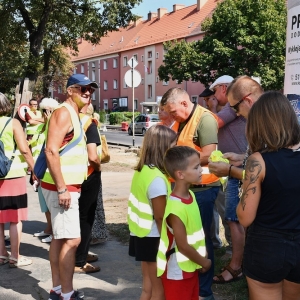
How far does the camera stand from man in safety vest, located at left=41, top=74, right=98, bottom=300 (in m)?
3.92

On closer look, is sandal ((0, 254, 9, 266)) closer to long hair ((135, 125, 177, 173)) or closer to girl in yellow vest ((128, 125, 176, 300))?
girl in yellow vest ((128, 125, 176, 300))

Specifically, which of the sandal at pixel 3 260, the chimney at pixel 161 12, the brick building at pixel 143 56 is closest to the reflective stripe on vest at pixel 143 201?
the sandal at pixel 3 260

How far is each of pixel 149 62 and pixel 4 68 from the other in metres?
43.7

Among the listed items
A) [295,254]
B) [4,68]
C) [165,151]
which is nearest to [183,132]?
[165,151]

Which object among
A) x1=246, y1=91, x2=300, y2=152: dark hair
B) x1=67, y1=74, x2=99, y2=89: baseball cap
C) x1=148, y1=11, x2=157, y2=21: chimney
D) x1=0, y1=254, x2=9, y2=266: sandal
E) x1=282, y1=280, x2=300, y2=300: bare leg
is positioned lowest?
x1=0, y1=254, x2=9, y2=266: sandal

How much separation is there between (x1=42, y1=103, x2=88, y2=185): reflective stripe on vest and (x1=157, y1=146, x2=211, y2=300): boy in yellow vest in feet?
3.64

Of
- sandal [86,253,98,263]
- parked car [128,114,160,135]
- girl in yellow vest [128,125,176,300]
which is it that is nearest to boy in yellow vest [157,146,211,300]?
girl in yellow vest [128,125,176,300]

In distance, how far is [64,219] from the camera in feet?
13.1

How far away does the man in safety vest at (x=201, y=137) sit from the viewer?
400cm

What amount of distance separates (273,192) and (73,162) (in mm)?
1955

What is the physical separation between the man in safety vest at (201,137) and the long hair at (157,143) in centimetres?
54

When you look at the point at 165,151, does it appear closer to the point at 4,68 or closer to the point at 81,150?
the point at 81,150

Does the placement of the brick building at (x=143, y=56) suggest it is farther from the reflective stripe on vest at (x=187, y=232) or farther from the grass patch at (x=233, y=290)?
the reflective stripe on vest at (x=187, y=232)

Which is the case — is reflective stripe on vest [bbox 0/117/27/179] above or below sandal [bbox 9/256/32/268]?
above
